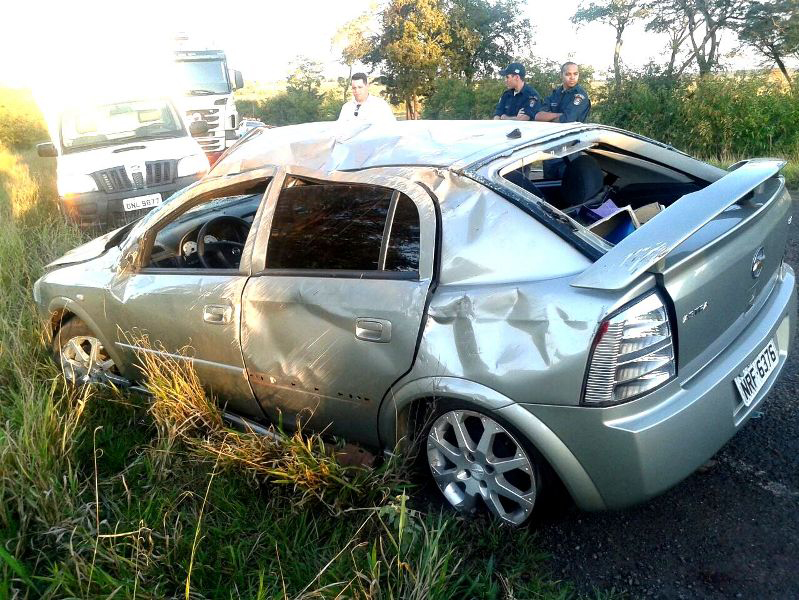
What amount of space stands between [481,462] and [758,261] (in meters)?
1.37

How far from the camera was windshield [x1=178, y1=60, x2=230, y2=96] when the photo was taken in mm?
15312

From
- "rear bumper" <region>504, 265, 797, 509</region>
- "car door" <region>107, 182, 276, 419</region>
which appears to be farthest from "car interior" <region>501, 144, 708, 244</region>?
"car door" <region>107, 182, 276, 419</region>

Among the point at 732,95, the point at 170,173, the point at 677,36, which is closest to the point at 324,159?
the point at 170,173

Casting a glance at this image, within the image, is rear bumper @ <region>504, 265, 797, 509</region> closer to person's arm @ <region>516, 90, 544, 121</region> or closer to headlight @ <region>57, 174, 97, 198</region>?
person's arm @ <region>516, 90, 544, 121</region>

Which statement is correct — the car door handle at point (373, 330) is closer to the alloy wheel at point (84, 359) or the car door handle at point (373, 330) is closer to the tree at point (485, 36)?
the alloy wheel at point (84, 359)

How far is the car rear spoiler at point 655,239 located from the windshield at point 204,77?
14.6m

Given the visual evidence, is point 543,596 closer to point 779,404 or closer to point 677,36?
point 779,404

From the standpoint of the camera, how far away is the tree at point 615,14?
30.8 metres

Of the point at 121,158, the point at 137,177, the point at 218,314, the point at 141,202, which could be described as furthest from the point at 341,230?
the point at 121,158

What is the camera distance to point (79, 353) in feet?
13.9

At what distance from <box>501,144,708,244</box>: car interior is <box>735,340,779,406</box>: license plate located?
2.89ft

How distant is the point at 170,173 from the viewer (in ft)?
29.2

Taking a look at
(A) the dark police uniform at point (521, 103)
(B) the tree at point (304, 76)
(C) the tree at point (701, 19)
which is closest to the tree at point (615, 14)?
(C) the tree at point (701, 19)

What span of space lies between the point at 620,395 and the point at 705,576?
2.57 feet
